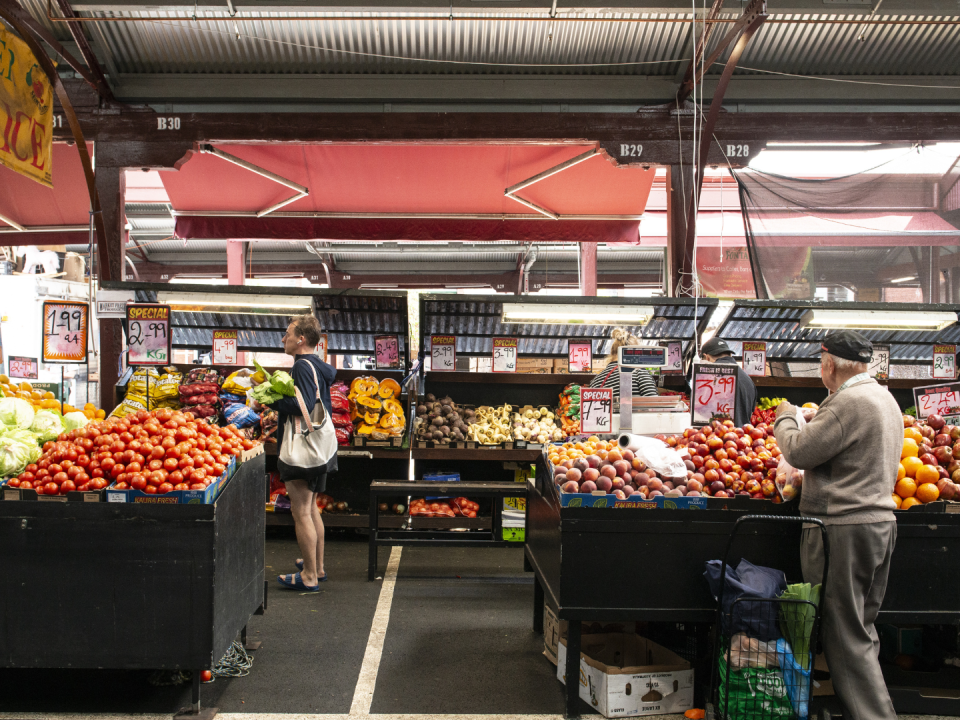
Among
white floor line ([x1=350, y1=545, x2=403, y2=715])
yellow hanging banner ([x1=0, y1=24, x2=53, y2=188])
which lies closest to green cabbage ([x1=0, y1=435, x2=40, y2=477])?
white floor line ([x1=350, y1=545, x2=403, y2=715])

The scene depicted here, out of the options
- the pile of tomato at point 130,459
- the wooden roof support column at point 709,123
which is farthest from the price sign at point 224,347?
the wooden roof support column at point 709,123

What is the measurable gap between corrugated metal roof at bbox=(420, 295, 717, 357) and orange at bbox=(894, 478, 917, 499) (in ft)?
10.3

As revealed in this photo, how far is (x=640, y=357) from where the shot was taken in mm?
4801

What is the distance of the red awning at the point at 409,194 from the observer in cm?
793

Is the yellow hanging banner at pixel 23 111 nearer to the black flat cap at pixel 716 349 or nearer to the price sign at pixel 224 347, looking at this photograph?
the price sign at pixel 224 347

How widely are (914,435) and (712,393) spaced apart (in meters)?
1.09

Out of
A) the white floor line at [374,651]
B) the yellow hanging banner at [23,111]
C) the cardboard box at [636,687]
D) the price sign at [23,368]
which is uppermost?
the yellow hanging banner at [23,111]

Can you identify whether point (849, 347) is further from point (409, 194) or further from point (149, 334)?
point (409, 194)

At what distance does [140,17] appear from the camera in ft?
19.9

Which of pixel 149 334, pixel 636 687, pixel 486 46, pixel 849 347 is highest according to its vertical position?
pixel 486 46

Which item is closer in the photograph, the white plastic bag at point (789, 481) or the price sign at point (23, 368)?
the white plastic bag at point (789, 481)

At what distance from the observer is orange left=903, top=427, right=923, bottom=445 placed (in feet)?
11.8

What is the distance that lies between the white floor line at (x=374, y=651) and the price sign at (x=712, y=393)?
233 centimetres

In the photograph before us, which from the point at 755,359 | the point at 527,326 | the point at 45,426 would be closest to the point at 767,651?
the point at 45,426
